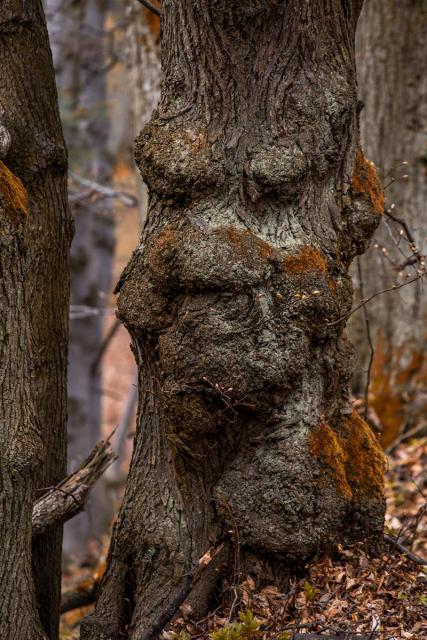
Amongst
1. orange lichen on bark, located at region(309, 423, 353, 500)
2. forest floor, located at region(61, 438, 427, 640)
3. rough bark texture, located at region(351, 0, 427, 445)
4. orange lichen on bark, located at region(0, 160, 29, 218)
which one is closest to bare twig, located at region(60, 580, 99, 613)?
forest floor, located at region(61, 438, 427, 640)

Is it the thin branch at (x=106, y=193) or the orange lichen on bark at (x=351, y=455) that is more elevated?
the thin branch at (x=106, y=193)

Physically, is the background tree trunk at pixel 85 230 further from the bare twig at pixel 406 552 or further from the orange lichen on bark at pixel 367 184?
the bare twig at pixel 406 552

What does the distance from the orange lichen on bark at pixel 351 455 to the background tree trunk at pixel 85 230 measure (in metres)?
7.04

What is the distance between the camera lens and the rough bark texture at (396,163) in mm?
6676

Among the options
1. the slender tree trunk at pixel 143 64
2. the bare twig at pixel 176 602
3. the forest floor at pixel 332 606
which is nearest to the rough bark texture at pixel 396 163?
the slender tree trunk at pixel 143 64

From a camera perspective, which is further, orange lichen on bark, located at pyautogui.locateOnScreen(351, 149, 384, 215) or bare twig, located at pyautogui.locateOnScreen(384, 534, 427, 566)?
bare twig, located at pyautogui.locateOnScreen(384, 534, 427, 566)

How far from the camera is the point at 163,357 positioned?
11.5 feet

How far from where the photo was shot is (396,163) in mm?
→ 6750

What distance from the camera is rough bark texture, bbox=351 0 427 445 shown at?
6676 mm

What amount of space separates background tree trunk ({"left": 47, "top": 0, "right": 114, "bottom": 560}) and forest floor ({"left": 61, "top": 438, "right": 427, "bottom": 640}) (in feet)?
23.2

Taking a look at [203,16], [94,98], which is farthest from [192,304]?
[94,98]

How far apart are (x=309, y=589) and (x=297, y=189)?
1964mm

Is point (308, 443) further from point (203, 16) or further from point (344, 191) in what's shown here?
point (203, 16)

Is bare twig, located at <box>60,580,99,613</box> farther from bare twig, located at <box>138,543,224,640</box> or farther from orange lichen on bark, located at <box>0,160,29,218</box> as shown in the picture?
orange lichen on bark, located at <box>0,160,29,218</box>
